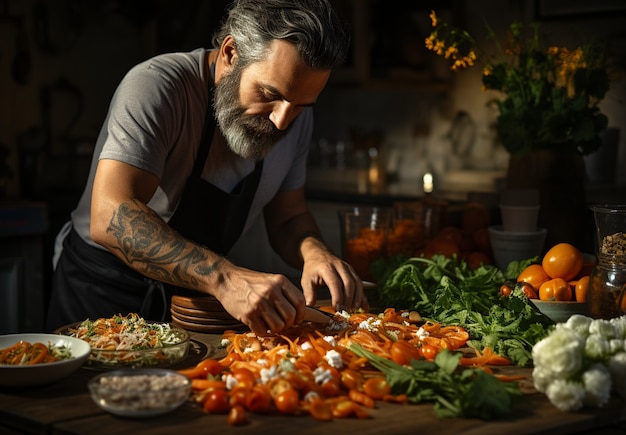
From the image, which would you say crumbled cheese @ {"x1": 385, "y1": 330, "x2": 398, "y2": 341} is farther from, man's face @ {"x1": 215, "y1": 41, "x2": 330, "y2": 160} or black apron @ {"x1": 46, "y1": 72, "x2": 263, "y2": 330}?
black apron @ {"x1": 46, "y1": 72, "x2": 263, "y2": 330}

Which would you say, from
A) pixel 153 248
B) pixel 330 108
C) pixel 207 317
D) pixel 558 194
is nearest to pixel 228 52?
pixel 153 248

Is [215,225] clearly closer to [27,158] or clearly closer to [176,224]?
[176,224]

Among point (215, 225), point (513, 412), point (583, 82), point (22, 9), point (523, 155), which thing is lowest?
point (513, 412)

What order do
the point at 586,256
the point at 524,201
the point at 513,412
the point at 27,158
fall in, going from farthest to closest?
1. the point at 27,158
2. the point at 524,201
3. the point at 586,256
4. the point at 513,412

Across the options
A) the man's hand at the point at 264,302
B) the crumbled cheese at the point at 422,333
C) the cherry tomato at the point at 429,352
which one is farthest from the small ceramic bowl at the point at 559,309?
the man's hand at the point at 264,302

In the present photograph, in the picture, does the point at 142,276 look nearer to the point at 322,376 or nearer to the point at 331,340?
the point at 331,340

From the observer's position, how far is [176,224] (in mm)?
2809

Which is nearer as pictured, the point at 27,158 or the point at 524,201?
the point at 524,201

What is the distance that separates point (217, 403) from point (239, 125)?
108 centimetres

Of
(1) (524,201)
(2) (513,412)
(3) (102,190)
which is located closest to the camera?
(2) (513,412)

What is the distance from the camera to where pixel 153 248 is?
2240 mm

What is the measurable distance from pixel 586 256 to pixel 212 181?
3.82 feet

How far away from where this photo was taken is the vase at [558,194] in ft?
10.4

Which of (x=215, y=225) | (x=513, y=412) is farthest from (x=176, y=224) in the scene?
(x=513, y=412)
